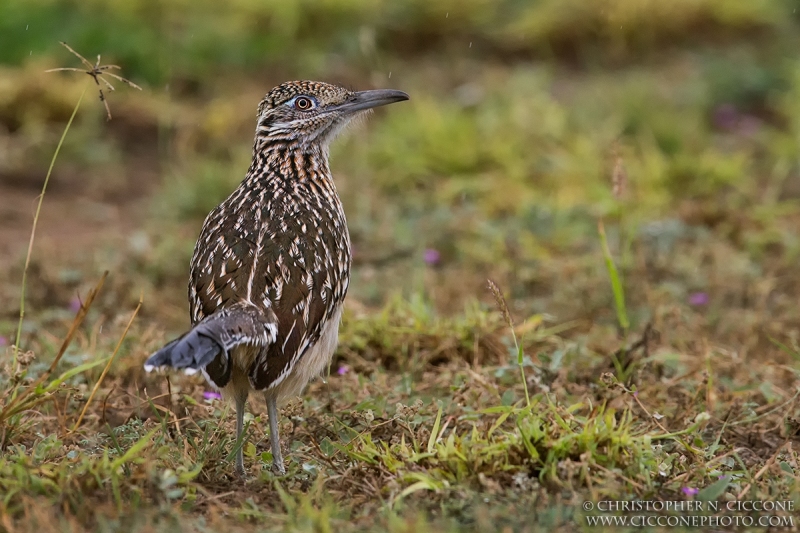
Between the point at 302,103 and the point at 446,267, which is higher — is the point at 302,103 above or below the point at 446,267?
above

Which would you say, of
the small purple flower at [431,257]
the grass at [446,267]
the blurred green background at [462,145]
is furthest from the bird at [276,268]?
the small purple flower at [431,257]

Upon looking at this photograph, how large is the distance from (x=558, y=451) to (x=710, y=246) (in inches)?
176

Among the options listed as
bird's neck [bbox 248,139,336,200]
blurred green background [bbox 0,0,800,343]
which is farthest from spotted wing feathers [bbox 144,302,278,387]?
blurred green background [bbox 0,0,800,343]

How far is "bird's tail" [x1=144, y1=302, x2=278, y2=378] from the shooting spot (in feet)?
13.4

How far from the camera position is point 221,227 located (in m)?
5.33

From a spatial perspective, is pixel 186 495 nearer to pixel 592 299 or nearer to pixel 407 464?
pixel 407 464

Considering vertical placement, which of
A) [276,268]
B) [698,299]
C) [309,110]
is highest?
Result: [309,110]

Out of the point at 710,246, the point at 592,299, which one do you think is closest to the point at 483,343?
the point at 592,299

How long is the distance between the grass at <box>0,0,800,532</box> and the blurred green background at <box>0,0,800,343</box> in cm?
4

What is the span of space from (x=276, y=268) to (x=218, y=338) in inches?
31.6

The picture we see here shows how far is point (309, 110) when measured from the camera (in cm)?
606

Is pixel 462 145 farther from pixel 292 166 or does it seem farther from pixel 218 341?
pixel 218 341

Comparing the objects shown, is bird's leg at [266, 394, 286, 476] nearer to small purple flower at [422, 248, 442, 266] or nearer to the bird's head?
the bird's head

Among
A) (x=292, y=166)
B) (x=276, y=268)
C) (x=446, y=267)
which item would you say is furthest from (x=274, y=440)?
(x=446, y=267)
